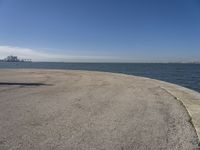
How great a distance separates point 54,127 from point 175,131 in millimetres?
2643

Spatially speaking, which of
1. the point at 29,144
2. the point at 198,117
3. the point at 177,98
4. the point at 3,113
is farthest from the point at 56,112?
the point at 177,98

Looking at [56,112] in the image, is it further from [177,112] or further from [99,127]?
[177,112]

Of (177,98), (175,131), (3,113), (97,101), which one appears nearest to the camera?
(175,131)

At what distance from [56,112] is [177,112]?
345cm

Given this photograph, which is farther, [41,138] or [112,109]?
[112,109]

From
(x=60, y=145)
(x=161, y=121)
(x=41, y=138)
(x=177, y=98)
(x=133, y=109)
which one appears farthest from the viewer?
(x=177, y=98)

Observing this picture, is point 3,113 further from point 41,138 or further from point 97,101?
point 97,101

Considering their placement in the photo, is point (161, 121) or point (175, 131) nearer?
point (175, 131)

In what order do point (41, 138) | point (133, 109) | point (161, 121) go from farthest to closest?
point (133, 109) → point (161, 121) → point (41, 138)

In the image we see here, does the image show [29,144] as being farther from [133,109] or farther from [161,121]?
[133,109]

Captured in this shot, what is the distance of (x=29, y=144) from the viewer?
4.38m

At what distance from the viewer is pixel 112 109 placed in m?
7.31

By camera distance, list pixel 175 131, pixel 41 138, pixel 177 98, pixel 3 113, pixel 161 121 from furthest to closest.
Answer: pixel 177 98, pixel 3 113, pixel 161 121, pixel 175 131, pixel 41 138

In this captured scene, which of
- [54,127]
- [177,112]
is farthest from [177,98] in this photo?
[54,127]
